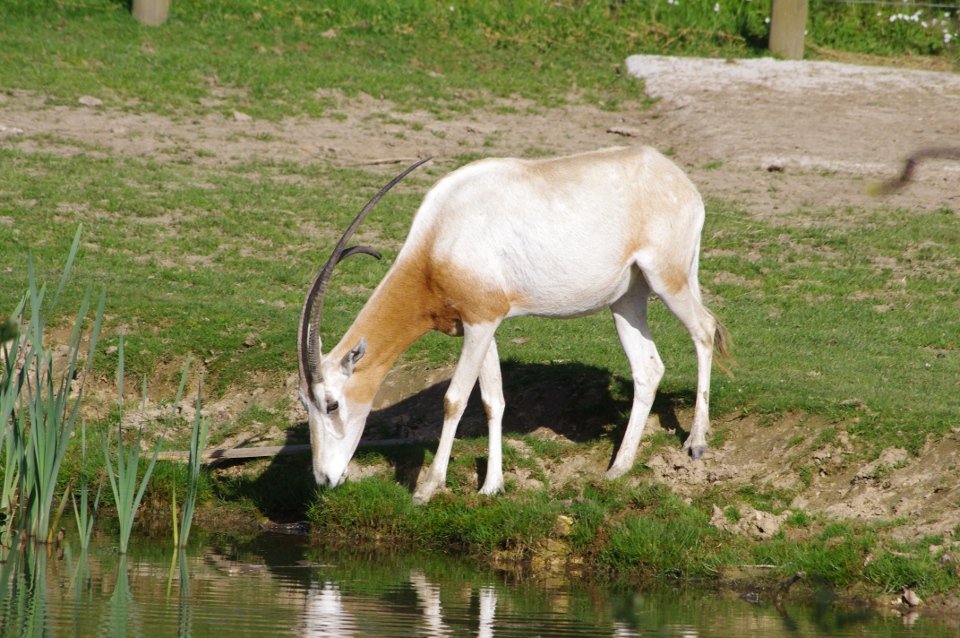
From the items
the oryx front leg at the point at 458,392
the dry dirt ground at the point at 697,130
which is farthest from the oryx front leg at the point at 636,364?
the dry dirt ground at the point at 697,130

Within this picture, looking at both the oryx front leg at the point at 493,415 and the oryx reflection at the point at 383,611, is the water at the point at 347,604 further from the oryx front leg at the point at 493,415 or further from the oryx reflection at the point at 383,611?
the oryx front leg at the point at 493,415

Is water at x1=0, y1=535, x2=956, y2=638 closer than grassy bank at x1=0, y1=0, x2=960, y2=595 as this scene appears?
Yes

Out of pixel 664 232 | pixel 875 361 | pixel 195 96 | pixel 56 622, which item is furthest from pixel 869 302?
pixel 195 96

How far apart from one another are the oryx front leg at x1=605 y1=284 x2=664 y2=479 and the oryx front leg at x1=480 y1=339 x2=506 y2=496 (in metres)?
0.72

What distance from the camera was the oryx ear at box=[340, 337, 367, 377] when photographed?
21.9 feet

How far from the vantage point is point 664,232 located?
7238mm

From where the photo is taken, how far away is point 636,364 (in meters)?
7.58

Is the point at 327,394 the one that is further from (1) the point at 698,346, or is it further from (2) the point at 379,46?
(2) the point at 379,46

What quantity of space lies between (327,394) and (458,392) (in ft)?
2.67

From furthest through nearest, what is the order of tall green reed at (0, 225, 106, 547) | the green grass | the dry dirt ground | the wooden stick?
the green grass
the dry dirt ground
the wooden stick
tall green reed at (0, 225, 106, 547)

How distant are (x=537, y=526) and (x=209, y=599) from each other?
78.5 inches

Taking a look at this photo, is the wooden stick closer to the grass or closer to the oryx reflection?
the grass

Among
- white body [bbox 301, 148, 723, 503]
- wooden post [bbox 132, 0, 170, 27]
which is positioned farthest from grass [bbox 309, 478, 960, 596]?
wooden post [bbox 132, 0, 170, 27]

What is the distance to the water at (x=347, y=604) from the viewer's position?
5105mm
